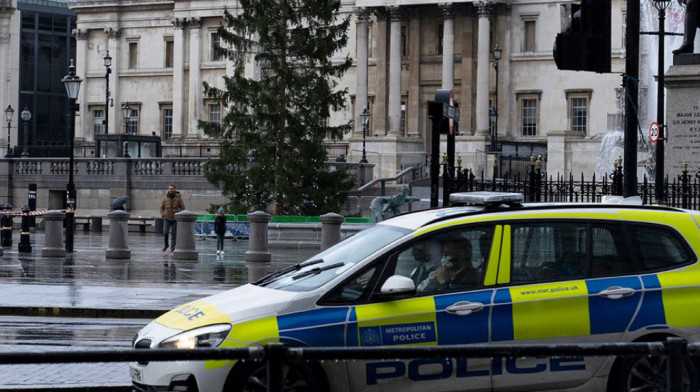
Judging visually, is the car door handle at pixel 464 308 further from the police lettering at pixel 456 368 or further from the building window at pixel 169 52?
the building window at pixel 169 52

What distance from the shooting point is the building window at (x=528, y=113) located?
273 ft

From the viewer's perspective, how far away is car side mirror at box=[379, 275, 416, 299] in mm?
9273

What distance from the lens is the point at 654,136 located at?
2923cm

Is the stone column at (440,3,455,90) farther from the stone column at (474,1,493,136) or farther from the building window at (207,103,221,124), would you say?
the building window at (207,103,221,124)

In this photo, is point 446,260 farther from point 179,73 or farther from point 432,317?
point 179,73

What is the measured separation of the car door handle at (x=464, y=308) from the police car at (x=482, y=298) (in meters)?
0.01

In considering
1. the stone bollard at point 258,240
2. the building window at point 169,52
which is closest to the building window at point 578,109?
the building window at point 169,52

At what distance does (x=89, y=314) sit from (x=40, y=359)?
12.3 meters

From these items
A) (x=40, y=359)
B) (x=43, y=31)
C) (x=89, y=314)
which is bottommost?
(x=89, y=314)

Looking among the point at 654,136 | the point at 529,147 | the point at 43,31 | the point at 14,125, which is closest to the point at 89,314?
the point at 654,136

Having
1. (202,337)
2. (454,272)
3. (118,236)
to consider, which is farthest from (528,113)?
(202,337)

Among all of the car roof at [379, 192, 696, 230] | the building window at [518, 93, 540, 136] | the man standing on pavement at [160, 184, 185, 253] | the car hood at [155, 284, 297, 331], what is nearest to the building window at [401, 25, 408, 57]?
the building window at [518, 93, 540, 136]

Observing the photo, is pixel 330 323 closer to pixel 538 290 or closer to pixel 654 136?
pixel 538 290

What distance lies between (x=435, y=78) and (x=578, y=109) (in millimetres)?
10265
